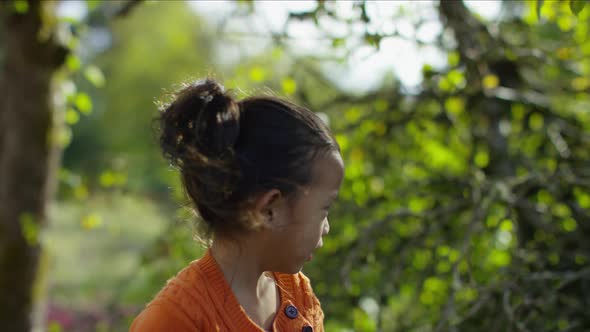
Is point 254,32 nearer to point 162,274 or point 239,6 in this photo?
point 239,6

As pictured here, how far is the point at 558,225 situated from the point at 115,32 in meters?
29.8

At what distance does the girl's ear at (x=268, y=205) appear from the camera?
1.76m


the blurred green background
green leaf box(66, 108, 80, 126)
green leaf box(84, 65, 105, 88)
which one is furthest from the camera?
green leaf box(66, 108, 80, 126)

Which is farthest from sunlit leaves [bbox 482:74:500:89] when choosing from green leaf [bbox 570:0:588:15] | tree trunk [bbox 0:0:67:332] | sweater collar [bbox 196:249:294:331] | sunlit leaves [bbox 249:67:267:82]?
tree trunk [bbox 0:0:67:332]

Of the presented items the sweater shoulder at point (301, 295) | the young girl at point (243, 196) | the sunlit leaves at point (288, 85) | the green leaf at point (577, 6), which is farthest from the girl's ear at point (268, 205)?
the sunlit leaves at point (288, 85)

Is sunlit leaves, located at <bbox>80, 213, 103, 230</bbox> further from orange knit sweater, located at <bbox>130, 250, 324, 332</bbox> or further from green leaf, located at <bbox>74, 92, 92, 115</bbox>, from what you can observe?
orange knit sweater, located at <bbox>130, 250, 324, 332</bbox>

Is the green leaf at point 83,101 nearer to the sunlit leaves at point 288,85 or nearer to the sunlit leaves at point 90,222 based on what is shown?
the sunlit leaves at point 90,222

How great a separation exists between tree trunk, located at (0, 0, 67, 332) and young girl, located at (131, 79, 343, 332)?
10.7ft

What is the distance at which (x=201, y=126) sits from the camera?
5.68 ft

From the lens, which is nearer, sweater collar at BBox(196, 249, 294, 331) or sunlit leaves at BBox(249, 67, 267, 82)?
sweater collar at BBox(196, 249, 294, 331)

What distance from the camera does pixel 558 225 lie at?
3.07 metres

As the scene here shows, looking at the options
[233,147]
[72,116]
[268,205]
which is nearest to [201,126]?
[233,147]

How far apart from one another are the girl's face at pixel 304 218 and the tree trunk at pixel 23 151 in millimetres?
3336

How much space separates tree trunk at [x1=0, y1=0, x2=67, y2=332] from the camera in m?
4.76
